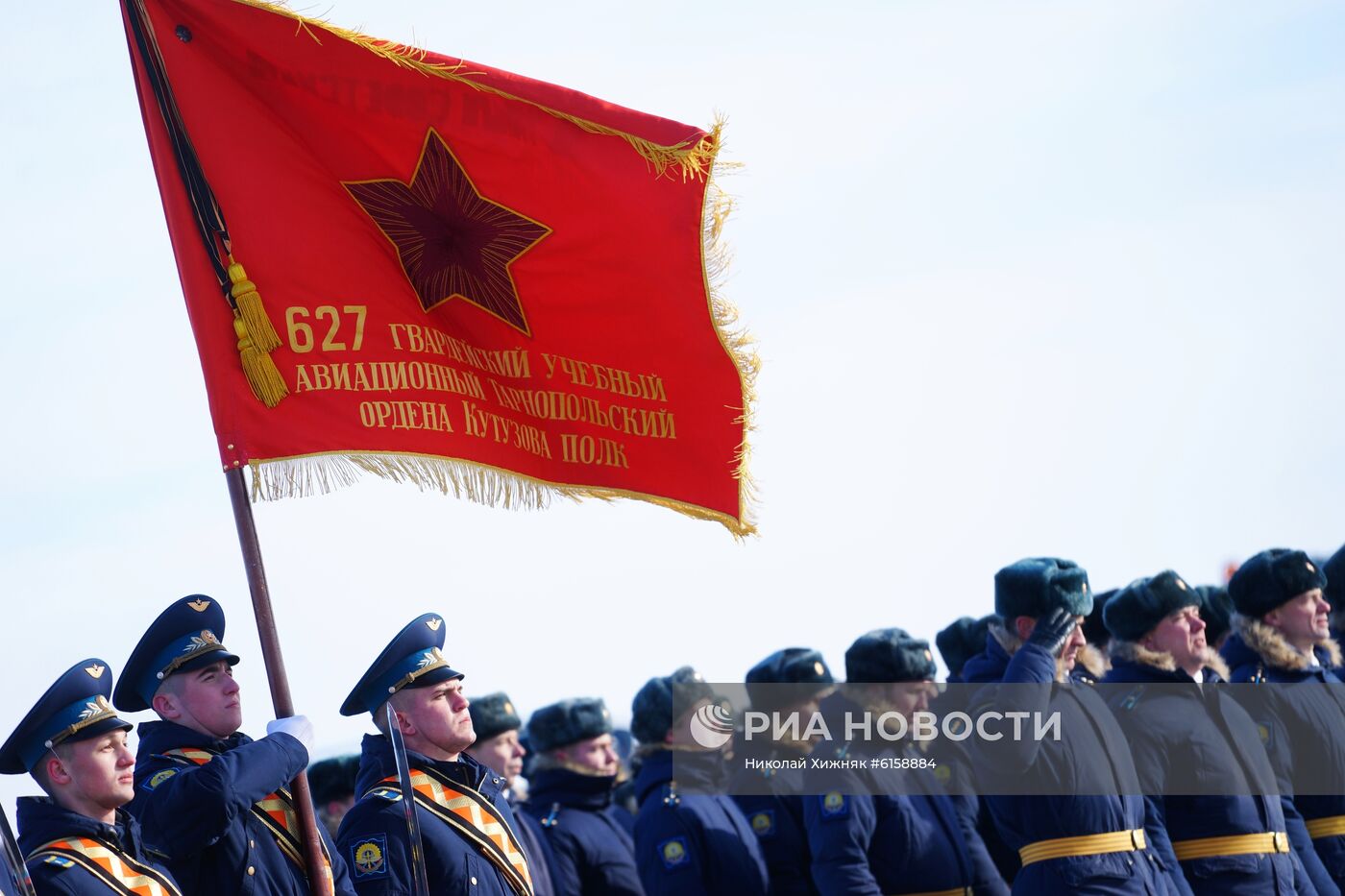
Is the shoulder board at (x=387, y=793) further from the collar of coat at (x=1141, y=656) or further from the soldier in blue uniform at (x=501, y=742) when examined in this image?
the collar of coat at (x=1141, y=656)

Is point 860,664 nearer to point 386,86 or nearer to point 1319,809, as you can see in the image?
point 1319,809

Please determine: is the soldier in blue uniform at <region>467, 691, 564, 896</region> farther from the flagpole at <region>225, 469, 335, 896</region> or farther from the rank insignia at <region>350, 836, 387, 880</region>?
the flagpole at <region>225, 469, 335, 896</region>

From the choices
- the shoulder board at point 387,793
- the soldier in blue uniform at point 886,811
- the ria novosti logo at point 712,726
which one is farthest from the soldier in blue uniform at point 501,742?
the shoulder board at point 387,793

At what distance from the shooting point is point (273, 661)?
5723 mm

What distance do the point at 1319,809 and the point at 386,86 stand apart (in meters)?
6.30

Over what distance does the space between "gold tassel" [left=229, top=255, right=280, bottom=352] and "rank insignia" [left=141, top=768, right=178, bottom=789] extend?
4.85ft

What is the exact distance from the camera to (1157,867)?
26.3 feet

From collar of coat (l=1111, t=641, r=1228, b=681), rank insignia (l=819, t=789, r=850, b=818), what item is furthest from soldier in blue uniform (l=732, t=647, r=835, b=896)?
collar of coat (l=1111, t=641, r=1228, b=681)

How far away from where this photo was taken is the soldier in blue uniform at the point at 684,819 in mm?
9602

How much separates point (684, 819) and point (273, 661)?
441 cm

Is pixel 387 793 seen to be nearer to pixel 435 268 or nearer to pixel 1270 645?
pixel 435 268

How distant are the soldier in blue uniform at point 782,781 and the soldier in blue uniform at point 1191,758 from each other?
208cm

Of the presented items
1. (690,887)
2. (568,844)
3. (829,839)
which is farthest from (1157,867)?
(568,844)

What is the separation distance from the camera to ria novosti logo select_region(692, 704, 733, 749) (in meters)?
10.2
